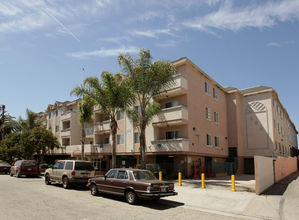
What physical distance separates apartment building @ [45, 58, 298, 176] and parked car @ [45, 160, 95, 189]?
8766mm

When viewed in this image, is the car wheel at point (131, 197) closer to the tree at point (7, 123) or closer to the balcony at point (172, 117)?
the balcony at point (172, 117)

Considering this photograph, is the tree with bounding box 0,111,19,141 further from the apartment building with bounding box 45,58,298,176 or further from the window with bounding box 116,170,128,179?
the window with bounding box 116,170,128,179

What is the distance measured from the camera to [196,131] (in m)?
26.0

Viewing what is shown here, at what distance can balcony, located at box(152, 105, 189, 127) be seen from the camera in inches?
938

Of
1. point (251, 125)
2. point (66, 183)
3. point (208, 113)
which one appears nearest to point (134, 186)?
point (66, 183)

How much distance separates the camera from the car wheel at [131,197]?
10.8 m

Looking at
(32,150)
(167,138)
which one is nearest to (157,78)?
(167,138)

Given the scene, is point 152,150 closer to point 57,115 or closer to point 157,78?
point 157,78

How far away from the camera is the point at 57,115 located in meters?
45.0

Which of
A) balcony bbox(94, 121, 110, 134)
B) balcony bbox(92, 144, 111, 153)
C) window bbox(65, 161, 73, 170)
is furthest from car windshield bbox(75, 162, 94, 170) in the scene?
balcony bbox(94, 121, 110, 134)

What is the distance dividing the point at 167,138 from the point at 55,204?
16.3 m

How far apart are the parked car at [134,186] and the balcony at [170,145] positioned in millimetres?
11713

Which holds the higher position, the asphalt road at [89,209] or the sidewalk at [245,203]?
the asphalt road at [89,209]

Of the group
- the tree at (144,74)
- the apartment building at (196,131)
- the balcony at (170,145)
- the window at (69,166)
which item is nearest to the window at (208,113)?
the apartment building at (196,131)
